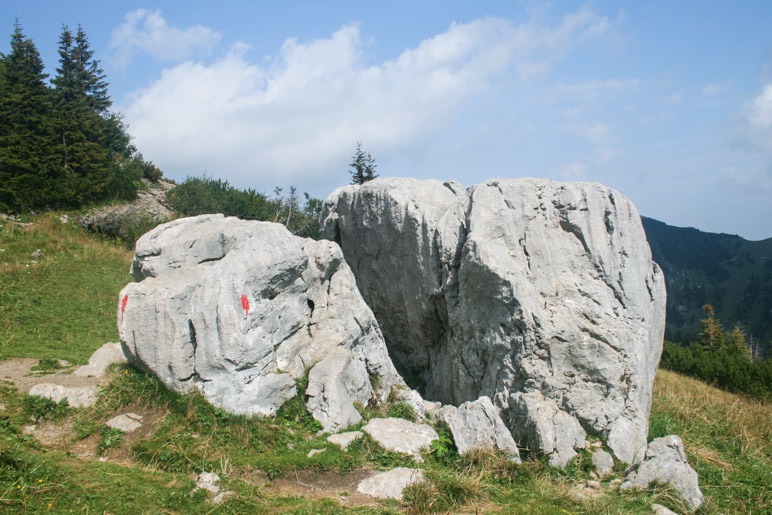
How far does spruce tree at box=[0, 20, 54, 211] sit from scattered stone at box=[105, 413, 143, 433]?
23295 mm

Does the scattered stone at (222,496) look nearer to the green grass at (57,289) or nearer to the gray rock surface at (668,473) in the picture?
the gray rock surface at (668,473)

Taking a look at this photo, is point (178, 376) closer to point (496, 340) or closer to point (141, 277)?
point (141, 277)

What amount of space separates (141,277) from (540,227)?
8.71 metres

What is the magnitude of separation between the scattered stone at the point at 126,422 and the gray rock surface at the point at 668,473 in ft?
26.5

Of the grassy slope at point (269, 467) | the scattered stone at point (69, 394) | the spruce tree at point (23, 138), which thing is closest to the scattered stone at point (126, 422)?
the grassy slope at point (269, 467)

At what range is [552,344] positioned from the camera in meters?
10.9

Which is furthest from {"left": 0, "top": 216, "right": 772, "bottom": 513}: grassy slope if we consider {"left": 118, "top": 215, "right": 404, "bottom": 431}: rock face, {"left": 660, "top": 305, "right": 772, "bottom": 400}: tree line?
{"left": 660, "top": 305, "right": 772, "bottom": 400}: tree line

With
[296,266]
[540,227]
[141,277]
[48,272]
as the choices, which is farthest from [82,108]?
[540,227]

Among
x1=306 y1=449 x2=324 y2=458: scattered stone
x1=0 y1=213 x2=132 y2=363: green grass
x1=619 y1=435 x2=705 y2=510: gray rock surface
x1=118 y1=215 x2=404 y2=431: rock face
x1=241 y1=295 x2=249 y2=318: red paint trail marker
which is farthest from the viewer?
x1=0 y1=213 x2=132 y2=363: green grass

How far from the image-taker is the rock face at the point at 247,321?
33.1 ft

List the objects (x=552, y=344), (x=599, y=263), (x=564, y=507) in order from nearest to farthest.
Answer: (x=564, y=507)
(x=552, y=344)
(x=599, y=263)

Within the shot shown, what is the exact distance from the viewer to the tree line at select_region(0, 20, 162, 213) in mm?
29438

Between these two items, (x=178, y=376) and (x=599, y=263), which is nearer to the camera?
(x=178, y=376)

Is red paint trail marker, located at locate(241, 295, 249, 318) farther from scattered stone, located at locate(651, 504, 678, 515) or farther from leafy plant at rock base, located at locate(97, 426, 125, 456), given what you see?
scattered stone, located at locate(651, 504, 678, 515)
